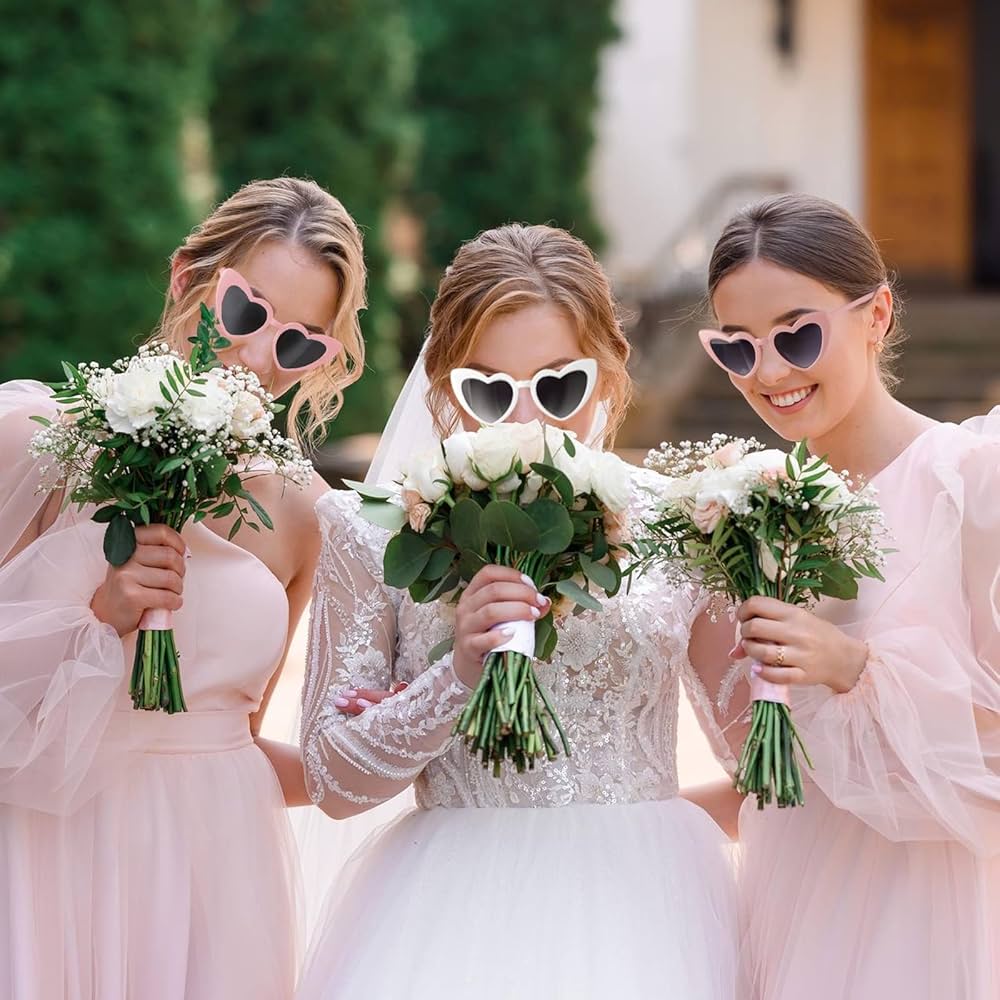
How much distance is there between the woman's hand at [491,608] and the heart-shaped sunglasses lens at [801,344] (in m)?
0.79

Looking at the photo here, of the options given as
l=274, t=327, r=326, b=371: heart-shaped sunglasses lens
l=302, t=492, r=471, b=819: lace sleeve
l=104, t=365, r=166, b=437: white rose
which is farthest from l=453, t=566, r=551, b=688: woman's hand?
l=274, t=327, r=326, b=371: heart-shaped sunglasses lens

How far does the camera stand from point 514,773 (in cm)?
316

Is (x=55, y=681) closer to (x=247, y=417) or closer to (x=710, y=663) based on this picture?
(x=247, y=417)

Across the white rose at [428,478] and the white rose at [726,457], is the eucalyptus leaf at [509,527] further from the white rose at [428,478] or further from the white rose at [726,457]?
the white rose at [726,457]

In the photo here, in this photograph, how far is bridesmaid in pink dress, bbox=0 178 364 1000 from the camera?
3.22 metres

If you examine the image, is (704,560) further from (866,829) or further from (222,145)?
(222,145)

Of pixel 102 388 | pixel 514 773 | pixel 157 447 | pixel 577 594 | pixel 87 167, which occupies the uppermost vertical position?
pixel 87 167

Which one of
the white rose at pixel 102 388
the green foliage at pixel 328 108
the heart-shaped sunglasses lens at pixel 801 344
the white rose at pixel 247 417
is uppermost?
the green foliage at pixel 328 108

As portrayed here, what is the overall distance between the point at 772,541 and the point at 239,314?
1.38 m

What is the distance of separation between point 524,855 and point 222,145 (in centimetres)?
1241

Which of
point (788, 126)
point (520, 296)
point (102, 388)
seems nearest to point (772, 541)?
point (520, 296)

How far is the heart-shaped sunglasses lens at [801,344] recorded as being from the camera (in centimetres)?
327

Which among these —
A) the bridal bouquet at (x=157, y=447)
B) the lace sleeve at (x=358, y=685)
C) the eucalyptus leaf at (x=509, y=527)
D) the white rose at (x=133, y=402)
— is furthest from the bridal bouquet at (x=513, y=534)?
the white rose at (x=133, y=402)

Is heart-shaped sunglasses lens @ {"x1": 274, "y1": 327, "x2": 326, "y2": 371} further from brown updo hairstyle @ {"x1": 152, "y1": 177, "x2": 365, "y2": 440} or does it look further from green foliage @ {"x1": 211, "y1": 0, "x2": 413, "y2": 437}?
green foliage @ {"x1": 211, "y1": 0, "x2": 413, "y2": 437}
